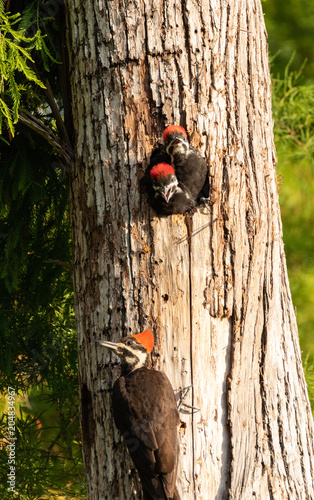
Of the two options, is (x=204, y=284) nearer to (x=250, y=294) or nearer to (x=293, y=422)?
(x=250, y=294)

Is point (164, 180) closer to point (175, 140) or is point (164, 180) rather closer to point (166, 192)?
point (166, 192)

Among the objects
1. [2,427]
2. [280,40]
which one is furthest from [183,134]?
[280,40]

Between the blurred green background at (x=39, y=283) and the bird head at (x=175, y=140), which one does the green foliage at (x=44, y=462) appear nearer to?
the blurred green background at (x=39, y=283)

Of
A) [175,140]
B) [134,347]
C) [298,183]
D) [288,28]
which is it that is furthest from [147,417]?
[288,28]

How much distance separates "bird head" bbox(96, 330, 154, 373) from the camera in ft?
8.39

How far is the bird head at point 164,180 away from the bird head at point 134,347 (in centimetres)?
66

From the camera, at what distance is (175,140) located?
2643 mm

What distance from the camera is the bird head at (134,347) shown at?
256cm

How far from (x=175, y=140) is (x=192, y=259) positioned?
0.58m

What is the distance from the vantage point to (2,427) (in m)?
4.41

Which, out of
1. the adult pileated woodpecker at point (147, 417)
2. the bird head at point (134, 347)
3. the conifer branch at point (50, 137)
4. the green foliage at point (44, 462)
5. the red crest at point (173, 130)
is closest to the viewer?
the adult pileated woodpecker at point (147, 417)

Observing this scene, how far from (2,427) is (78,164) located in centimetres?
249

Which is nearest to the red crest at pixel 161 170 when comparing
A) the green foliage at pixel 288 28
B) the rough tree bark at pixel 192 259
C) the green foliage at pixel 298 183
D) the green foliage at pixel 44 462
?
the rough tree bark at pixel 192 259

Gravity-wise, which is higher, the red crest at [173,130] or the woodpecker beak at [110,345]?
the red crest at [173,130]
